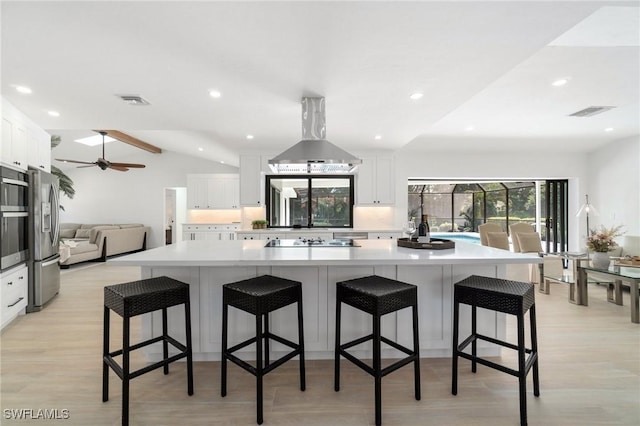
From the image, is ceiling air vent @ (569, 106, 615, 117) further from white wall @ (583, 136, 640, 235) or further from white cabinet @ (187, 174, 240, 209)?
white cabinet @ (187, 174, 240, 209)

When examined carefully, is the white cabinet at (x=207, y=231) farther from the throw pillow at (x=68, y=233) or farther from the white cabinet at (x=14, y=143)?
the white cabinet at (x=14, y=143)

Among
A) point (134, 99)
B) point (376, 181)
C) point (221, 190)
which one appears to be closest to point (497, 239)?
point (376, 181)

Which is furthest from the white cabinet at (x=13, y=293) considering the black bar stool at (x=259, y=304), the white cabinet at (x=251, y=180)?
the white cabinet at (x=251, y=180)

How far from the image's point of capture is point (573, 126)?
4434 millimetres

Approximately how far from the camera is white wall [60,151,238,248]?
8.75m

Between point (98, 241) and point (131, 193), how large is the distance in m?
2.47

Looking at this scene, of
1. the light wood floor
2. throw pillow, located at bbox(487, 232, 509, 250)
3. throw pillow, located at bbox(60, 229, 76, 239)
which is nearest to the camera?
the light wood floor

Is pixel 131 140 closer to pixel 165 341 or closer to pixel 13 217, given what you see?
pixel 13 217

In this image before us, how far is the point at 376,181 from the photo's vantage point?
18.0 feet

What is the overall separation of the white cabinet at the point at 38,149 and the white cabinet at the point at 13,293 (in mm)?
1227

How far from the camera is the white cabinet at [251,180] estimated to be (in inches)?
211

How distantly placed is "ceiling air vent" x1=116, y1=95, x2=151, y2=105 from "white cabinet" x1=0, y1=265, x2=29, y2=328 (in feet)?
6.67

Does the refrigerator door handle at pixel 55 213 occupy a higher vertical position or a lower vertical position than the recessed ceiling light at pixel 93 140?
lower

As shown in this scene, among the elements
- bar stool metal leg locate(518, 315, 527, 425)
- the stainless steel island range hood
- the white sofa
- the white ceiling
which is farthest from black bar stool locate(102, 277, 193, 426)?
the white sofa
